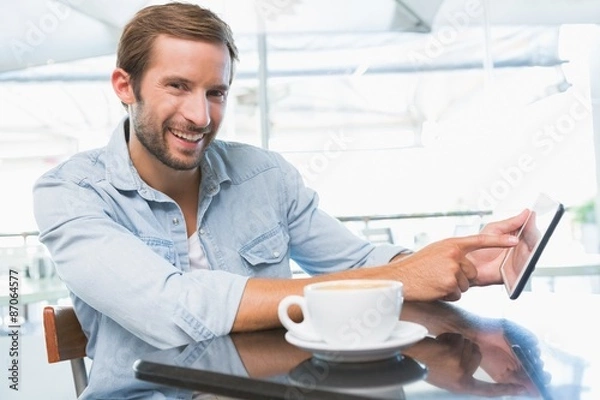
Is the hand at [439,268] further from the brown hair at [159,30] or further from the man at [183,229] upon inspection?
the brown hair at [159,30]

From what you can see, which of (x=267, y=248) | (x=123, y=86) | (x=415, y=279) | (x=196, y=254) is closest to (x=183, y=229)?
(x=196, y=254)

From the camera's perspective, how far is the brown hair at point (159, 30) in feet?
3.64

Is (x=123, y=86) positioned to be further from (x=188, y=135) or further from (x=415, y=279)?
(x=415, y=279)

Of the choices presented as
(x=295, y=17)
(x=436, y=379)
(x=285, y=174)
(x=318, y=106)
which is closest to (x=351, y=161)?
(x=318, y=106)

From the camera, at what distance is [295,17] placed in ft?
11.1

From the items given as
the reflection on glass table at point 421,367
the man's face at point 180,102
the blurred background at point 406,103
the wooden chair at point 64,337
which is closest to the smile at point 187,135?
the man's face at point 180,102

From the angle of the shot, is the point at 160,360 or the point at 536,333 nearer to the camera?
the point at 160,360

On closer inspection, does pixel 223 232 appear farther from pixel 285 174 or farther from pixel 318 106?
pixel 318 106

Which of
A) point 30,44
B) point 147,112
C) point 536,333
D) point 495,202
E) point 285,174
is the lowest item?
point 495,202

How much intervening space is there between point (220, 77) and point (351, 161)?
2.44 meters

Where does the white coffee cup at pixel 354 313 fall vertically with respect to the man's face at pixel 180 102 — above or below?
below

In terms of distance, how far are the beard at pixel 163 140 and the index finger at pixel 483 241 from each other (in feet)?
1.71

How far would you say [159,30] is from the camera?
112cm

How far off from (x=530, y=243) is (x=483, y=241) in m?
0.05
